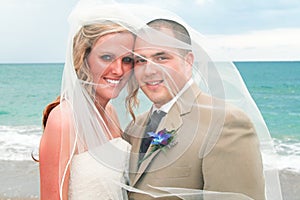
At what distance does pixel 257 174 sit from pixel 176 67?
67 cm

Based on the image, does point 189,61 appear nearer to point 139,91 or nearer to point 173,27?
point 173,27

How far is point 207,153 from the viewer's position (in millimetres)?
2418

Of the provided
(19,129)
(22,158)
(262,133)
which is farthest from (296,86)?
(262,133)

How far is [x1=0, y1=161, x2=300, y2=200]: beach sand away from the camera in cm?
897

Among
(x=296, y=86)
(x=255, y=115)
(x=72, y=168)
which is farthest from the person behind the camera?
(x=296, y=86)

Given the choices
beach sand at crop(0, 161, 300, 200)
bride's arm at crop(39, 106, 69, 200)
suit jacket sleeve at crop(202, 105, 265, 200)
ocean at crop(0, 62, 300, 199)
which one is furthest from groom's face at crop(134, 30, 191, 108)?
beach sand at crop(0, 161, 300, 200)

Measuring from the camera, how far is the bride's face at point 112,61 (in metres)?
2.52

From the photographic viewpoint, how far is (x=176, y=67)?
249 cm

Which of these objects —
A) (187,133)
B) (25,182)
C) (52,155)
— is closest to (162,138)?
(187,133)

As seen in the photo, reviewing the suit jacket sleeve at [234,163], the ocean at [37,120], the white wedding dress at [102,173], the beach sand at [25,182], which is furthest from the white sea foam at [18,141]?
the suit jacket sleeve at [234,163]

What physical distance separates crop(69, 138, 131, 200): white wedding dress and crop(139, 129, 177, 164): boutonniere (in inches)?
9.4

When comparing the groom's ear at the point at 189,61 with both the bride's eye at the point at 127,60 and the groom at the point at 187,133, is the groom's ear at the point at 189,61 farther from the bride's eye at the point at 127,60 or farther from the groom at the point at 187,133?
the bride's eye at the point at 127,60

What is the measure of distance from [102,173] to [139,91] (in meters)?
0.66

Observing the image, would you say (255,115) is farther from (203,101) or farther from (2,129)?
(2,129)
